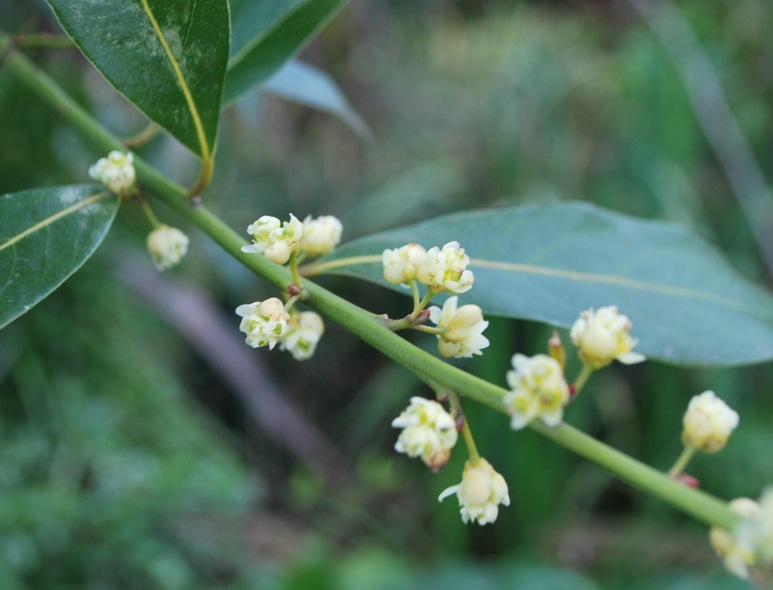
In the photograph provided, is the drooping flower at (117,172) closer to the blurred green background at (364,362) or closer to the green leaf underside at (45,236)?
the green leaf underside at (45,236)

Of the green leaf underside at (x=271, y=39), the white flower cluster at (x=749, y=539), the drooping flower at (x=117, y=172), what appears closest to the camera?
the white flower cluster at (x=749, y=539)

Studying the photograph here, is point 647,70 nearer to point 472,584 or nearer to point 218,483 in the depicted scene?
point 472,584

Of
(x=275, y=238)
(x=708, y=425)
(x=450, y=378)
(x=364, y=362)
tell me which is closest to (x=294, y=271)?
(x=275, y=238)

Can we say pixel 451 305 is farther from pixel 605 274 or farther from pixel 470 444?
pixel 605 274

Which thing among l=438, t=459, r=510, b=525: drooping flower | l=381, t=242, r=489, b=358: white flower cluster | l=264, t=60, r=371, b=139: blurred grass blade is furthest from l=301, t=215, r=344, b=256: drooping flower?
l=264, t=60, r=371, b=139: blurred grass blade

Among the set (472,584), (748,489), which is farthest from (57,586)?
(748,489)

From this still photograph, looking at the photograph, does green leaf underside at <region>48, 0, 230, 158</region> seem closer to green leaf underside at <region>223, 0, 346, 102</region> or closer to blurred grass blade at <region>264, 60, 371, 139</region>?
green leaf underside at <region>223, 0, 346, 102</region>

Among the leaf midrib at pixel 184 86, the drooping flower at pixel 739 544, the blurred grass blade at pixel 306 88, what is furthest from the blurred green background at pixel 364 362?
the drooping flower at pixel 739 544
